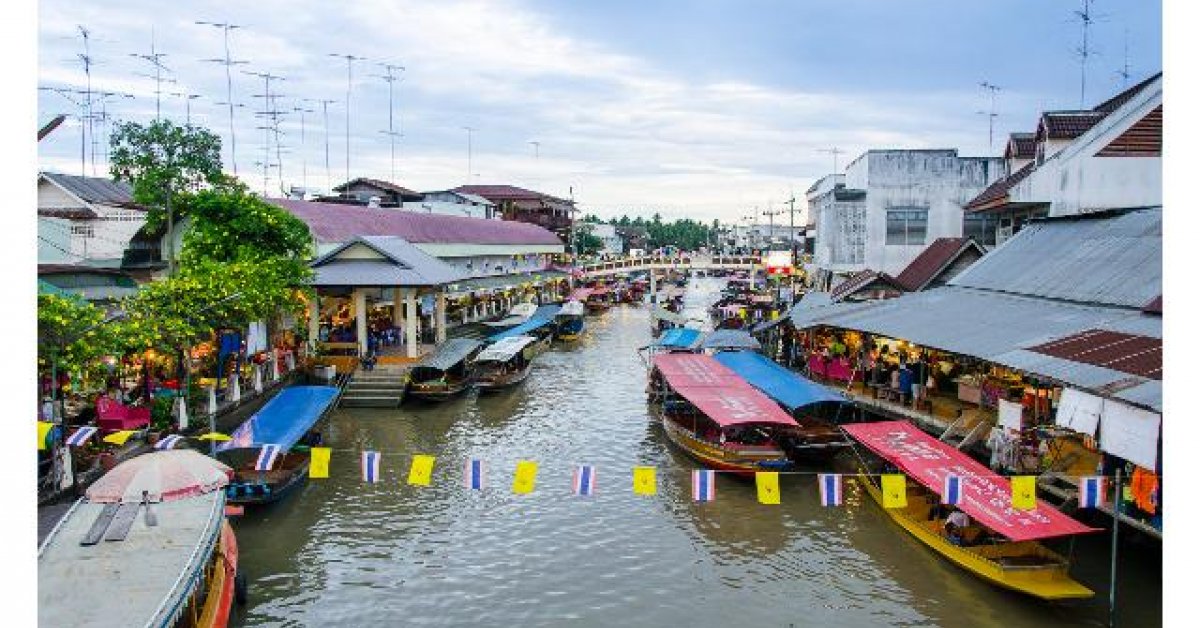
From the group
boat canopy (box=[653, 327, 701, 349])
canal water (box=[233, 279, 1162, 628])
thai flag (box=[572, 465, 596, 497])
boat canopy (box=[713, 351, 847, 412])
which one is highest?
boat canopy (box=[653, 327, 701, 349])

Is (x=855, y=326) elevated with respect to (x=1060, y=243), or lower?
lower

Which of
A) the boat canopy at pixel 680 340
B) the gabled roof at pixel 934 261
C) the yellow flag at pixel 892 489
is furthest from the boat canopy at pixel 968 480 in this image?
the boat canopy at pixel 680 340

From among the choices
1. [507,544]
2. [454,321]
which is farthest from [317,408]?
[454,321]

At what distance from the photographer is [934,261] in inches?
1463

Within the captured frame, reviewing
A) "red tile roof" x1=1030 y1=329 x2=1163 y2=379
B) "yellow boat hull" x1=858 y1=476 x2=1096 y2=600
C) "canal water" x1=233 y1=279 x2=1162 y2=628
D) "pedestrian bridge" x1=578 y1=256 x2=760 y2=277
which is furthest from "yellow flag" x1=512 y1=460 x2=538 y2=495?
"pedestrian bridge" x1=578 y1=256 x2=760 y2=277

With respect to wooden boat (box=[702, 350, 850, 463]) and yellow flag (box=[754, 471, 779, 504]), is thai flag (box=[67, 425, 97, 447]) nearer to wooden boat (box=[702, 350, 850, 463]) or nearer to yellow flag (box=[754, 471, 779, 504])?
yellow flag (box=[754, 471, 779, 504])

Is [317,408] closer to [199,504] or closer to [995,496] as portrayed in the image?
[199,504]

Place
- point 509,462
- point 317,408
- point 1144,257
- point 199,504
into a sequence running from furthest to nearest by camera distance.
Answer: point 509,462 < point 317,408 < point 1144,257 < point 199,504

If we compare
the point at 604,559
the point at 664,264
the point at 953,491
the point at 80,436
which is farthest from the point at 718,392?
the point at 664,264

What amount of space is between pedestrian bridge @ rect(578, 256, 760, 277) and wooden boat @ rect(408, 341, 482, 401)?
165 ft

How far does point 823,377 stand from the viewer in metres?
30.4

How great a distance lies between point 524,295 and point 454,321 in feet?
62.9

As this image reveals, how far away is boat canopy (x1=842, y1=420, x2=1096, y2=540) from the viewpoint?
14.9m

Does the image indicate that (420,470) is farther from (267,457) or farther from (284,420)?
(284,420)
